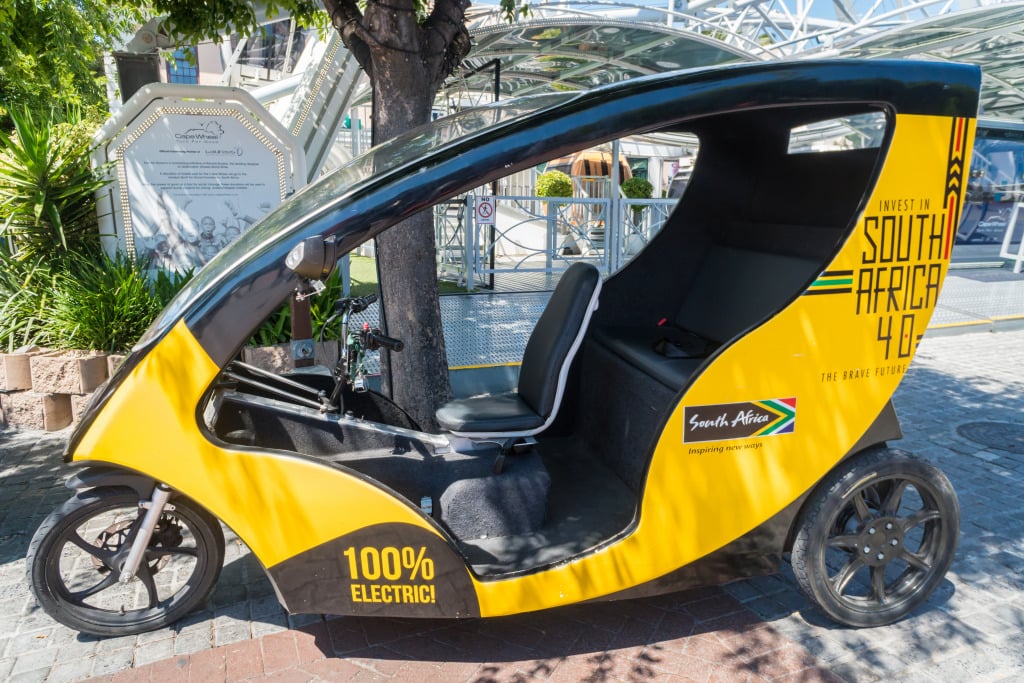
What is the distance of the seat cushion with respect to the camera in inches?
116

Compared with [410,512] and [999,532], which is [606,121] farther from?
[999,532]

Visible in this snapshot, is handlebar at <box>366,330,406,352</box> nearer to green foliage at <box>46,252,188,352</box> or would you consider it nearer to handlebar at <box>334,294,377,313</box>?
handlebar at <box>334,294,377,313</box>

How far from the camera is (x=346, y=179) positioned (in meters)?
2.98

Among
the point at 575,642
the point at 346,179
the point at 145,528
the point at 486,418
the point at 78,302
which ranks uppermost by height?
the point at 346,179

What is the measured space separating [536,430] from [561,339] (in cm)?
39

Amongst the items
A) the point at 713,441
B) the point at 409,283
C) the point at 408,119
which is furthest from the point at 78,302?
the point at 713,441

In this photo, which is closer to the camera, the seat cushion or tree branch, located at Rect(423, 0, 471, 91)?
the seat cushion

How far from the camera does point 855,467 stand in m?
2.91

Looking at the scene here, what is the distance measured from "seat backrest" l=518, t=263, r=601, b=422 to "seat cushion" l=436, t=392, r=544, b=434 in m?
0.07

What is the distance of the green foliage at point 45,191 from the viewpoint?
5.78m

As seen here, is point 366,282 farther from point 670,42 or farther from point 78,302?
Answer: point 670,42

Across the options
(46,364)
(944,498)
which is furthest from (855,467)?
(46,364)

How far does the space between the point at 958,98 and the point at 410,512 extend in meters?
2.44

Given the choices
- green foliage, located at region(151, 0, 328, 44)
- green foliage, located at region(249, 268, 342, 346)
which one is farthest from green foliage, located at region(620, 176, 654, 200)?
green foliage, located at region(151, 0, 328, 44)
